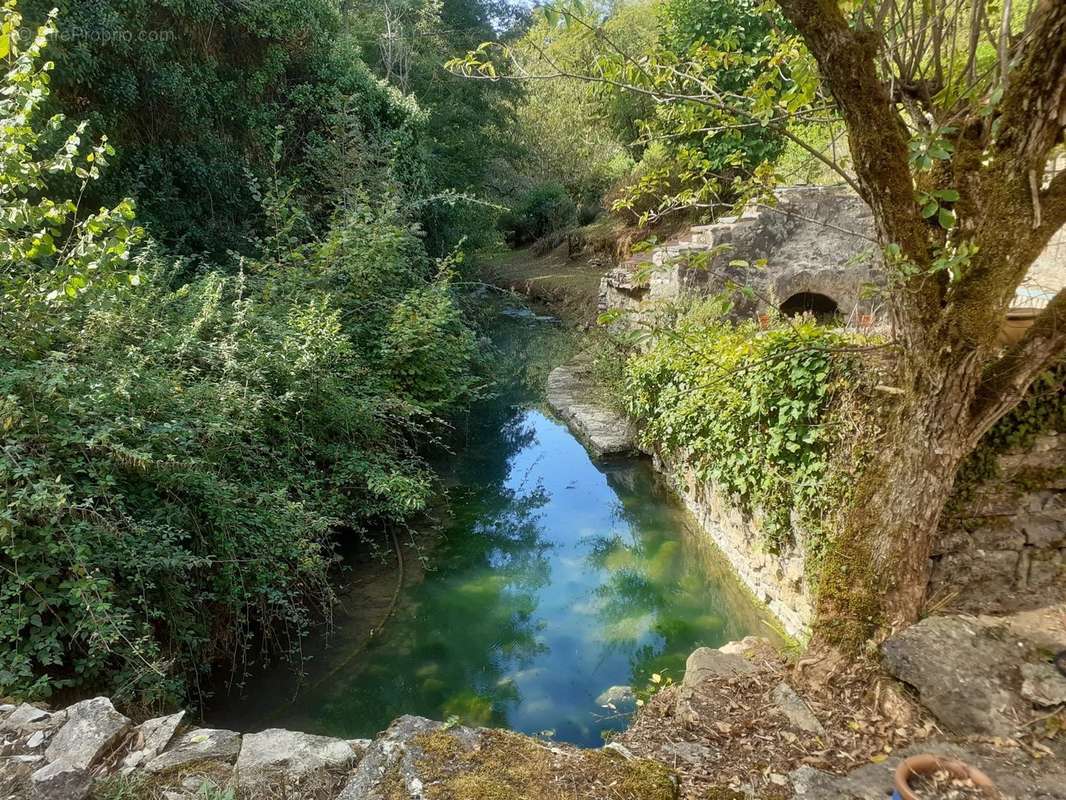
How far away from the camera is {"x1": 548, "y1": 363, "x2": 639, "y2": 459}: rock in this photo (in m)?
8.02

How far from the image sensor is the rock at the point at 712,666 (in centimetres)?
359

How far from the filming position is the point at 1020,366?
2.92 m

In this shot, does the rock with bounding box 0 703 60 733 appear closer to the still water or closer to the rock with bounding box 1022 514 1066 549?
the still water

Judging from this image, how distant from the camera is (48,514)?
2994 mm

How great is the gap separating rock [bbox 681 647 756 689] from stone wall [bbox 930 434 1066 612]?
1.10m

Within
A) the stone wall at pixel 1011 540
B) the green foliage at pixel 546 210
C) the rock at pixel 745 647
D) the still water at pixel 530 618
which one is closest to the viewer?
the stone wall at pixel 1011 540

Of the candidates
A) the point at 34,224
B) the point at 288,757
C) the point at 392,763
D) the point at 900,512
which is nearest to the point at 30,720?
the point at 288,757

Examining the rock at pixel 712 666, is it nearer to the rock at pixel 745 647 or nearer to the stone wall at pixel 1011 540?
the rock at pixel 745 647

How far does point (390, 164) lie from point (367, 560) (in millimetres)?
5695

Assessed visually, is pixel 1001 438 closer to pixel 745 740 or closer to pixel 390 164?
pixel 745 740

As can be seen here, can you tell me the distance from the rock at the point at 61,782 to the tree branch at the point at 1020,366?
150 inches

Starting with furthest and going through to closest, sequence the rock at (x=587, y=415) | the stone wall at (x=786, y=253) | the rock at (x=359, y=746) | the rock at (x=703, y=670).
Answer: the stone wall at (x=786, y=253), the rock at (x=587, y=415), the rock at (x=703, y=670), the rock at (x=359, y=746)

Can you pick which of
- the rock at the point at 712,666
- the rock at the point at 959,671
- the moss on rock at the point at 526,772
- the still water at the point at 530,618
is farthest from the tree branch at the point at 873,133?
the still water at the point at 530,618

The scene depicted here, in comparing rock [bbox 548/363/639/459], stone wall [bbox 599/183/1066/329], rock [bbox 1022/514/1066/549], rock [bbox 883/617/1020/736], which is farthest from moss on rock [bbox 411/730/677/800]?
stone wall [bbox 599/183/1066/329]
